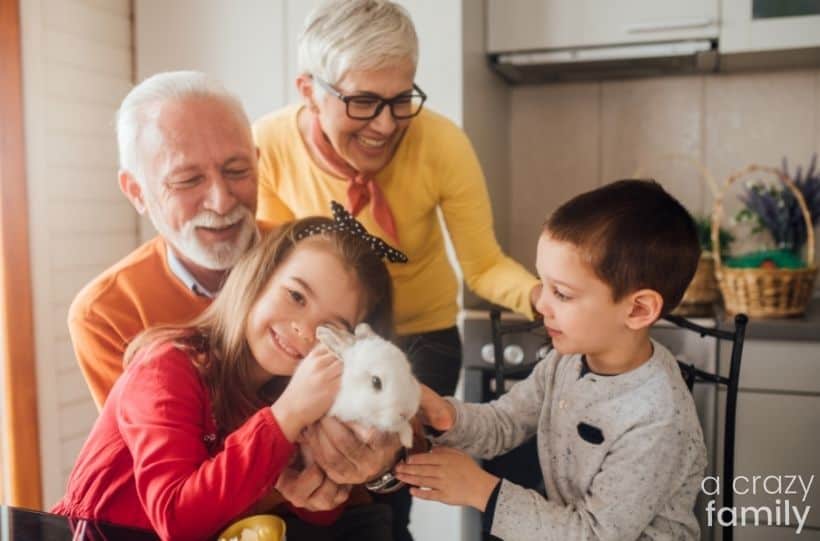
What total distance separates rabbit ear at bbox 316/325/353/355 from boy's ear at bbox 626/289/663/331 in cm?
29

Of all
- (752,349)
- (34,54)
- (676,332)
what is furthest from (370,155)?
(752,349)

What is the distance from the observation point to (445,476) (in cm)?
88

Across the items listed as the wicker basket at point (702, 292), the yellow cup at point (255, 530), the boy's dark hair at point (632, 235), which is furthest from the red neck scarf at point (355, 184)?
the wicker basket at point (702, 292)

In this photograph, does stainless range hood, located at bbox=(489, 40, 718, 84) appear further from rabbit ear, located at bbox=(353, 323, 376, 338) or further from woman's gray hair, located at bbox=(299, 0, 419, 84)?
rabbit ear, located at bbox=(353, 323, 376, 338)

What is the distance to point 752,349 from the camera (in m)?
1.28

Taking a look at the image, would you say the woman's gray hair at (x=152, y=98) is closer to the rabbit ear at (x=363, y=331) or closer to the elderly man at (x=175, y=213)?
the elderly man at (x=175, y=213)

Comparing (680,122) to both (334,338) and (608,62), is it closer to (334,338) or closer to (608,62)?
(608,62)

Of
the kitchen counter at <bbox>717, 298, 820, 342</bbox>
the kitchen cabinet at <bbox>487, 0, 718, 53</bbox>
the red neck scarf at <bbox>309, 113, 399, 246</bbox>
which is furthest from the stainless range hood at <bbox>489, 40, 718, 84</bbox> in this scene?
the red neck scarf at <bbox>309, 113, 399, 246</bbox>

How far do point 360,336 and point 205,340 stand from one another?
176 millimetres

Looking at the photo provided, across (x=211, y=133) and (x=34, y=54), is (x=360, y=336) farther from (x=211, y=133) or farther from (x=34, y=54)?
(x=34, y=54)

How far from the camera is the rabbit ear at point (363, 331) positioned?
0.85 meters

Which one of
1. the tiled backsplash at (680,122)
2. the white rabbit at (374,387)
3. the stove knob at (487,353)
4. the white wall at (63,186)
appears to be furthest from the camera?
the tiled backsplash at (680,122)

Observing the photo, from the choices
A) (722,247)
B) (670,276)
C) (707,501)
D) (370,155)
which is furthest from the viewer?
(722,247)

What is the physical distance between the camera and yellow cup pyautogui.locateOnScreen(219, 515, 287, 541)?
0.81 metres
